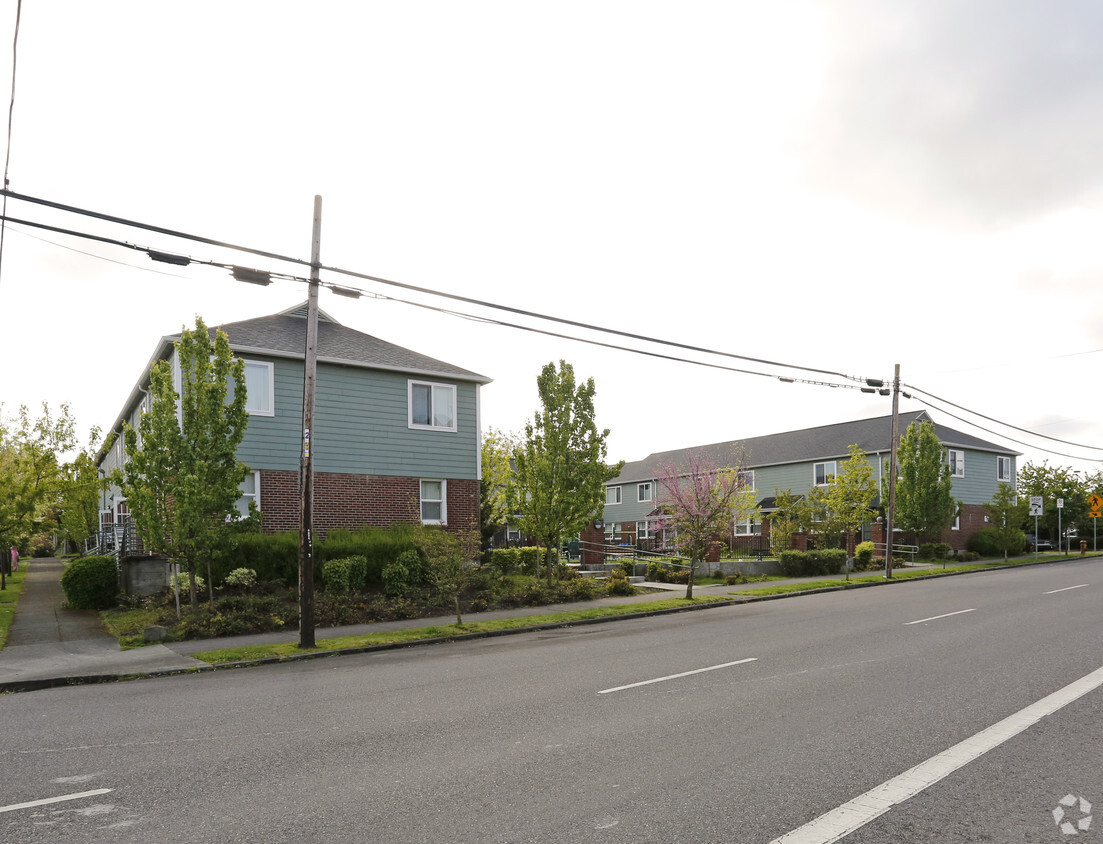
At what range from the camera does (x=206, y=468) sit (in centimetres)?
1705

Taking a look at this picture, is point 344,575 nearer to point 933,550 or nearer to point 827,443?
point 933,550

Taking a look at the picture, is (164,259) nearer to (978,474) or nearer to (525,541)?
(525,541)

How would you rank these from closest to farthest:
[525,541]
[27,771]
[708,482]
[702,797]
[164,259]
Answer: [702,797], [27,771], [164,259], [708,482], [525,541]

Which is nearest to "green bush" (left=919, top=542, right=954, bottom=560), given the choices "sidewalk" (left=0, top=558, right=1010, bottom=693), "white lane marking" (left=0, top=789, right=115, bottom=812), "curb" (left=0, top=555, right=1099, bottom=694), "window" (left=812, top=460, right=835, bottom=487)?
"window" (left=812, top=460, right=835, bottom=487)

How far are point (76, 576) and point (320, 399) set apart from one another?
816cm

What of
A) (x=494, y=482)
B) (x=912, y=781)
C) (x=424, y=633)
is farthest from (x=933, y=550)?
(x=912, y=781)

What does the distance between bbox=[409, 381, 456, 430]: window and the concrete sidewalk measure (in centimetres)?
1073

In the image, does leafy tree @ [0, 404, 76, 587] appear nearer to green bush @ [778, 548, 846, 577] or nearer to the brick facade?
the brick facade

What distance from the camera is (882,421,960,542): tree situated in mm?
39031

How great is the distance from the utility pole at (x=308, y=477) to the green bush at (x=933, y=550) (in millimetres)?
36225

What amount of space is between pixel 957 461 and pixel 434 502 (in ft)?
123

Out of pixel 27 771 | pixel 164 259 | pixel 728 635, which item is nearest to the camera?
pixel 27 771

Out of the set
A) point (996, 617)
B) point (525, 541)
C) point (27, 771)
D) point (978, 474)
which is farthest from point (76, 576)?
point (978, 474)

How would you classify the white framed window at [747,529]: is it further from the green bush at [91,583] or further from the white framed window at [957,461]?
the green bush at [91,583]
